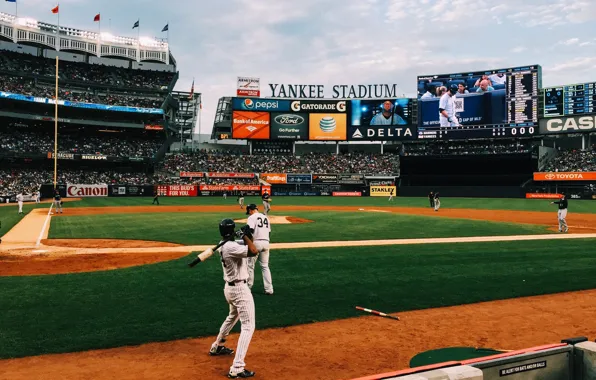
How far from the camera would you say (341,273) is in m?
11.6

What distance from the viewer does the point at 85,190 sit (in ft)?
191

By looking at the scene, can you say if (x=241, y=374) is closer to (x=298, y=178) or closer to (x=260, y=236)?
(x=260, y=236)

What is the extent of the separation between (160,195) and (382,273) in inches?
2145

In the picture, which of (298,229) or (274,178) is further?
(274,178)

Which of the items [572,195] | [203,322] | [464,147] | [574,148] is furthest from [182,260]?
[574,148]

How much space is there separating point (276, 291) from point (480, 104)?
59863 millimetres

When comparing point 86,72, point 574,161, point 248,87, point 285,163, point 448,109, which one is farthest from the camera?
point 248,87

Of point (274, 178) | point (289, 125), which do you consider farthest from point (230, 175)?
point (289, 125)

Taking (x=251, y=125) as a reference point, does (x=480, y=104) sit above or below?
above

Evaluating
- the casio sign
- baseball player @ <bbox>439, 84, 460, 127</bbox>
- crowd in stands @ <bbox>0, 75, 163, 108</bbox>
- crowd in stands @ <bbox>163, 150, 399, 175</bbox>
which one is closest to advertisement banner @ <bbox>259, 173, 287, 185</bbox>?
crowd in stands @ <bbox>163, 150, 399, 175</bbox>

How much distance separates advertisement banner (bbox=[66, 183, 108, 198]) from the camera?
187 feet

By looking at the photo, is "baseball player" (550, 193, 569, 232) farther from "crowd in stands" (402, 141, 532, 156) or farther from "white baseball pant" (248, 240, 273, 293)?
"crowd in stands" (402, 141, 532, 156)

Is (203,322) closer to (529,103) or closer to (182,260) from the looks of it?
(182,260)

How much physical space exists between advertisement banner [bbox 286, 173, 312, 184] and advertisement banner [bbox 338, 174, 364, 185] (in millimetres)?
5045
